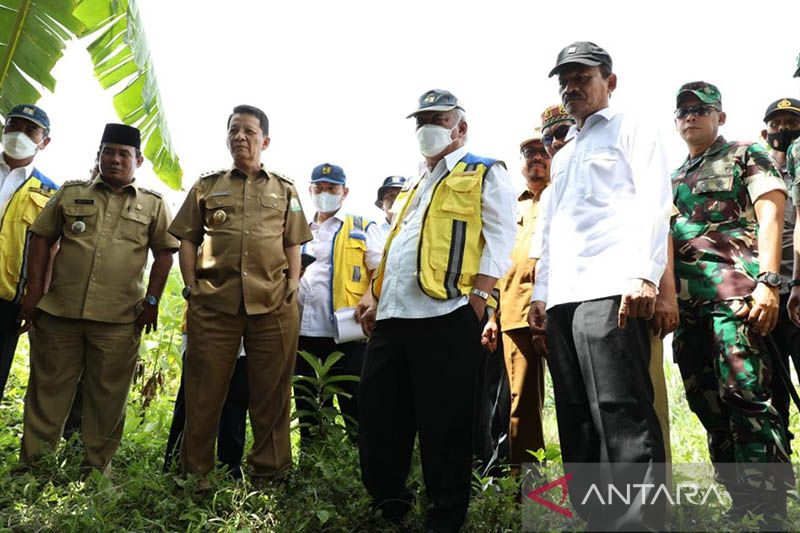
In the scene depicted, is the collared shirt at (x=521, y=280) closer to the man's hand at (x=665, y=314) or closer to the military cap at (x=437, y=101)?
the military cap at (x=437, y=101)

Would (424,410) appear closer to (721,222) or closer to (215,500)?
(215,500)

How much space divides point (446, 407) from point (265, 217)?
1624mm

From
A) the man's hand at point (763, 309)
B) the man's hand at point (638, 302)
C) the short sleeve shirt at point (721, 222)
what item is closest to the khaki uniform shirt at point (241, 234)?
the man's hand at point (638, 302)

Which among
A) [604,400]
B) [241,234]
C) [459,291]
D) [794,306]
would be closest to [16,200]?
[241,234]

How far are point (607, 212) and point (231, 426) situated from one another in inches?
100

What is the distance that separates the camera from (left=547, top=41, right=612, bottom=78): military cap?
2.91 metres

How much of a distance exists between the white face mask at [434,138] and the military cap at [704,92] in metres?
1.17

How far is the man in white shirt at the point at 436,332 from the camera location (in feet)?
9.91

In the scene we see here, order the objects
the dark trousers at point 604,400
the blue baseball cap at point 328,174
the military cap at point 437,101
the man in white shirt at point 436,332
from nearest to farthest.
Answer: the dark trousers at point 604,400 → the man in white shirt at point 436,332 → the military cap at point 437,101 → the blue baseball cap at point 328,174

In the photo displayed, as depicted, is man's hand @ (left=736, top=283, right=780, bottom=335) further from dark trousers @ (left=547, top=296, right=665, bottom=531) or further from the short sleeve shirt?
dark trousers @ (left=547, top=296, right=665, bottom=531)

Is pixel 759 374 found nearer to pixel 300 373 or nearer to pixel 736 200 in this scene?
pixel 736 200

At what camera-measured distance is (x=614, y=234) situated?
2678 millimetres

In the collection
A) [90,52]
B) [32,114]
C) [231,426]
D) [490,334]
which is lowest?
[231,426]

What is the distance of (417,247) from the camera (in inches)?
126
